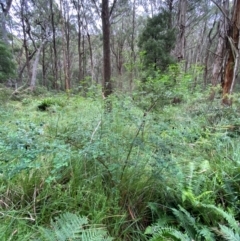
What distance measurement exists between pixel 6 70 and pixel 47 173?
11466 millimetres

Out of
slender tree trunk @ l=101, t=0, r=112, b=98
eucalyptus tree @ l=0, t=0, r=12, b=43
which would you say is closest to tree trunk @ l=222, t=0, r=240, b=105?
slender tree trunk @ l=101, t=0, r=112, b=98

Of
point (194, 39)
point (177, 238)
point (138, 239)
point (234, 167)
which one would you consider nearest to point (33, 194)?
point (138, 239)

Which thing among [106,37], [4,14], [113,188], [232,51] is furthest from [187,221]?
[4,14]

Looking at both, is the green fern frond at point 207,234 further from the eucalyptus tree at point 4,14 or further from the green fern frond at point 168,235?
the eucalyptus tree at point 4,14

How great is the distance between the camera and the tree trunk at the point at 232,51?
424 cm

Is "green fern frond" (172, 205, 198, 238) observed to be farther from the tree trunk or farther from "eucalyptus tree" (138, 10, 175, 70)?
"eucalyptus tree" (138, 10, 175, 70)

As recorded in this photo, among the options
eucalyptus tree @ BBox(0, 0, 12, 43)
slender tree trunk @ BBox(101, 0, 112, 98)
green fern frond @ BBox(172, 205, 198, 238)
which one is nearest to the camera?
green fern frond @ BBox(172, 205, 198, 238)

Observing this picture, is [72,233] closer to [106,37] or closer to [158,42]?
[106,37]

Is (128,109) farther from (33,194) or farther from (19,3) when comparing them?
(19,3)

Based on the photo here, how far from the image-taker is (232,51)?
4.31 m

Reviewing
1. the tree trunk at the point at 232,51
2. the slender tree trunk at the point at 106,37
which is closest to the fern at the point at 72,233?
the slender tree trunk at the point at 106,37

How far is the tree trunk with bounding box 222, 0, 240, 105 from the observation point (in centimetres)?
424

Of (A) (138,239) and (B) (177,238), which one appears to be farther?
(A) (138,239)

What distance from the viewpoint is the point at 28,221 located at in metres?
1.53
